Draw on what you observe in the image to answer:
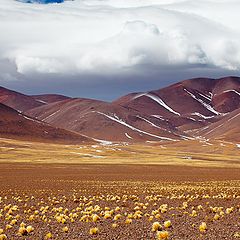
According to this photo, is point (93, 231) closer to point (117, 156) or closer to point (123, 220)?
point (123, 220)

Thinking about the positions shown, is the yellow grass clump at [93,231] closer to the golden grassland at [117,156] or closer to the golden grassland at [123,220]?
the golden grassland at [123,220]

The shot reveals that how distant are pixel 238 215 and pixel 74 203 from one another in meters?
10.3

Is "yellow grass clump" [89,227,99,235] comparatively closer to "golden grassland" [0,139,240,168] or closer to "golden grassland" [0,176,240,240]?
"golden grassland" [0,176,240,240]

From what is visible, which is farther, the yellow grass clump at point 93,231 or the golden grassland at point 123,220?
the yellow grass clump at point 93,231

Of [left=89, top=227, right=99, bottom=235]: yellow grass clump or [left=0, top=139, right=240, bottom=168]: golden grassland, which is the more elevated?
[left=89, top=227, right=99, bottom=235]: yellow grass clump

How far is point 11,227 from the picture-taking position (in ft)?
63.2

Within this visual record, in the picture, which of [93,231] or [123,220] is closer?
[93,231]

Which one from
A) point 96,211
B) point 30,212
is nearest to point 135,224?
point 96,211

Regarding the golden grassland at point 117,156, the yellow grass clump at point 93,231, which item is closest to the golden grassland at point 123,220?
the yellow grass clump at point 93,231

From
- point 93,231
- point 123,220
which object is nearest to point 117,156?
point 123,220

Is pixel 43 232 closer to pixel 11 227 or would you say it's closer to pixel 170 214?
pixel 11 227

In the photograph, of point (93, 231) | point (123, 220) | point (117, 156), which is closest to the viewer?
point (93, 231)

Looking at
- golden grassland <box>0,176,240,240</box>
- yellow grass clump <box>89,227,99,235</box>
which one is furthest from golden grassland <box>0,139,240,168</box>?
yellow grass clump <box>89,227,99,235</box>

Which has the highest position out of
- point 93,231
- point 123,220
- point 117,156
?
point 93,231
